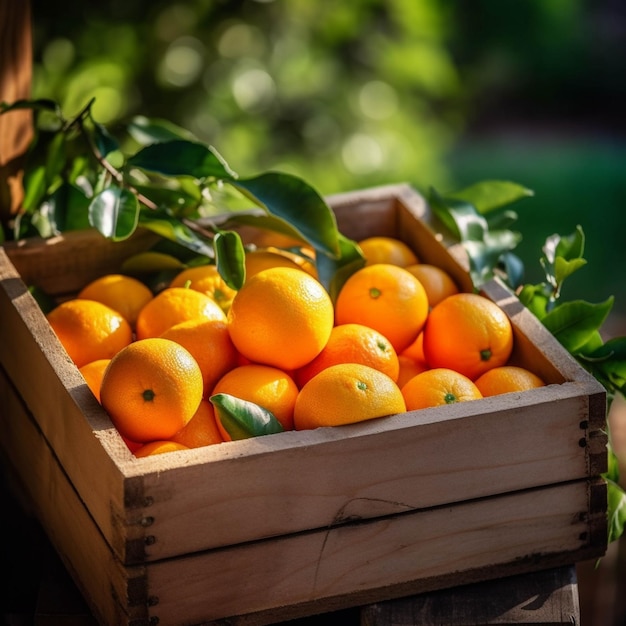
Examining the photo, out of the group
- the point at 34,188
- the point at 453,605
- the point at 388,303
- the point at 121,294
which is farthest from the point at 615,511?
the point at 34,188

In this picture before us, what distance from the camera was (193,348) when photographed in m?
1.24

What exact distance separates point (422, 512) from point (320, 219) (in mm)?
455

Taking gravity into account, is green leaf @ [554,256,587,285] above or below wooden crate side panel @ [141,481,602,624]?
above

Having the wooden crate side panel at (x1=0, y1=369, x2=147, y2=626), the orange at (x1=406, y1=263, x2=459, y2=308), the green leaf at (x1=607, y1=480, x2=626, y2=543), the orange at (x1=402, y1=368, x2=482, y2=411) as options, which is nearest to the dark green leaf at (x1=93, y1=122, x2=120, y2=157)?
the wooden crate side panel at (x1=0, y1=369, x2=147, y2=626)

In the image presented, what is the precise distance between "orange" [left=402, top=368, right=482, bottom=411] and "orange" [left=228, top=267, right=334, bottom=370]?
12cm

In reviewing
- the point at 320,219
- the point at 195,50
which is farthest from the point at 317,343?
the point at 195,50

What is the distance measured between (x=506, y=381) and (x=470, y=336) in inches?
3.3

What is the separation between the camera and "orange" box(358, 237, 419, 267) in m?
1.52

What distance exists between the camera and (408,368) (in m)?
1.34

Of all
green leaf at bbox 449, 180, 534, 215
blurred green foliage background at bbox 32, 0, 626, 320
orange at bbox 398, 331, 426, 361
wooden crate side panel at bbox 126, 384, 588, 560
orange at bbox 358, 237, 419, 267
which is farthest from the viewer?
blurred green foliage background at bbox 32, 0, 626, 320

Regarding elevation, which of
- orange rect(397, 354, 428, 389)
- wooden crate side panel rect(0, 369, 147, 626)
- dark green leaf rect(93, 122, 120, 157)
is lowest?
wooden crate side panel rect(0, 369, 147, 626)

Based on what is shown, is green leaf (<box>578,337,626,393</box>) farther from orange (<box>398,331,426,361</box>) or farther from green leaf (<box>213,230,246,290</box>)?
green leaf (<box>213,230,246,290</box>)

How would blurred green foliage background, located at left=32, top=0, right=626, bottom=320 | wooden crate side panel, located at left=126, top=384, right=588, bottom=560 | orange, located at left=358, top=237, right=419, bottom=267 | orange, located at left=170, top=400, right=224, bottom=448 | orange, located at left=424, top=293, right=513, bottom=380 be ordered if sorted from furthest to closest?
blurred green foliage background, located at left=32, top=0, right=626, bottom=320
orange, located at left=358, top=237, right=419, bottom=267
orange, located at left=424, top=293, right=513, bottom=380
orange, located at left=170, top=400, right=224, bottom=448
wooden crate side panel, located at left=126, top=384, right=588, bottom=560

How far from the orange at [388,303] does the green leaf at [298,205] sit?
73 mm
